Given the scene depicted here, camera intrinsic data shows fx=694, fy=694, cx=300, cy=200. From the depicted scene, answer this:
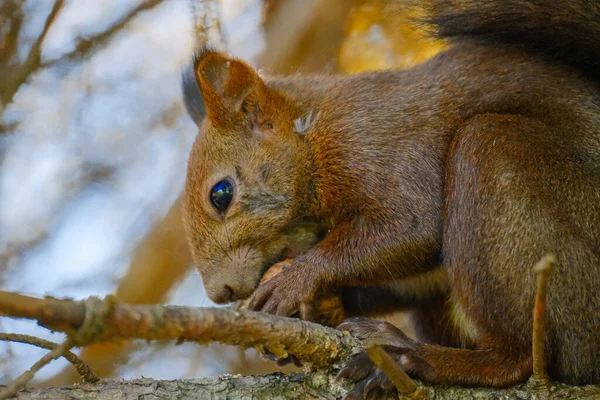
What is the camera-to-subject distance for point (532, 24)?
3.02 metres

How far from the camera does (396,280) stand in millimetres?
2906

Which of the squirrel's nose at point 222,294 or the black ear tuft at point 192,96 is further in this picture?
the black ear tuft at point 192,96

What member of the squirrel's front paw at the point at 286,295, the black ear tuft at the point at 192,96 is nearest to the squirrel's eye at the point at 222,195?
the squirrel's front paw at the point at 286,295

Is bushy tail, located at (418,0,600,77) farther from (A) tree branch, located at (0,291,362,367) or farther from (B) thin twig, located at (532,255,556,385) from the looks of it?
(A) tree branch, located at (0,291,362,367)

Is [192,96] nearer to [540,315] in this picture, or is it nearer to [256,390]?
[256,390]

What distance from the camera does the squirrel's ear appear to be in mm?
3074

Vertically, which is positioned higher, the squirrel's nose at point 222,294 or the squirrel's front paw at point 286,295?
the squirrel's nose at point 222,294

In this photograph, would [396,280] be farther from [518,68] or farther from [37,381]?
[37,381]

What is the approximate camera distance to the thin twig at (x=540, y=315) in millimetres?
1574

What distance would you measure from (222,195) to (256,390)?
1060mm

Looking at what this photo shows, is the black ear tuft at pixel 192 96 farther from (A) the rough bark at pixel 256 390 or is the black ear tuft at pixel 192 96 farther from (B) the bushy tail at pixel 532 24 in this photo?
(A) the rough bark at pixel 256 390

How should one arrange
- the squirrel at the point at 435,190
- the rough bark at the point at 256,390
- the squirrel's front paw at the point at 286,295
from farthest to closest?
the squirrel's front paw at the point at 286,295, the squirrel at the point at 435,190, the rough bark at the point at 256,390

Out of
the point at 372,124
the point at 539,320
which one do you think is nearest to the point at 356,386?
the point at 539,320

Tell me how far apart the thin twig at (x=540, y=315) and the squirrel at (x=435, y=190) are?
0.62 feet
